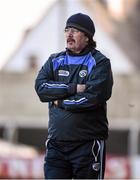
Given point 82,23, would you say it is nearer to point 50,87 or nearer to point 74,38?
point 74,38

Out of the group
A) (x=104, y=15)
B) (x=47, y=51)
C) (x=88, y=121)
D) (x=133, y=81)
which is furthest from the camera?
(x=104, y=15)

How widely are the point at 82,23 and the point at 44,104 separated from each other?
2205cm

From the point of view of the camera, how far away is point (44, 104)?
28.0 m

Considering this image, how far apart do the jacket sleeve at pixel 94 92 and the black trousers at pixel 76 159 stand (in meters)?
0.26

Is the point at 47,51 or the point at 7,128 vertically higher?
the point at 47,51

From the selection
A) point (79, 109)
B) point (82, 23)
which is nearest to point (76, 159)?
point (79, 109)

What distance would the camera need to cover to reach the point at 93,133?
597cm

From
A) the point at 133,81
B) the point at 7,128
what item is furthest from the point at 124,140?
the point at 7,128

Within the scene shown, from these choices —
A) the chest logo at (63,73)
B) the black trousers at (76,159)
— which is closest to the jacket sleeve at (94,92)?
the chest logo at (63,73)

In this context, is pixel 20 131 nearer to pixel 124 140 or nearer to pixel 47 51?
pixel 124 140

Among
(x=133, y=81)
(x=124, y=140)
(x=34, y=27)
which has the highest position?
(x=34, y=27)

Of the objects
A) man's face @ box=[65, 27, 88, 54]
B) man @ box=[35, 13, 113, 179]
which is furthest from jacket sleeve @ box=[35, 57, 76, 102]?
man's face @ box=[65, 27, 88, 54]

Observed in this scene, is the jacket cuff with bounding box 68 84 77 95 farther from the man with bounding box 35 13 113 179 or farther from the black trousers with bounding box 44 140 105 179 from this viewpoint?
the black trousers with bounding box 44 140 105 179

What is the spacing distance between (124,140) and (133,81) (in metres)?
2.14
